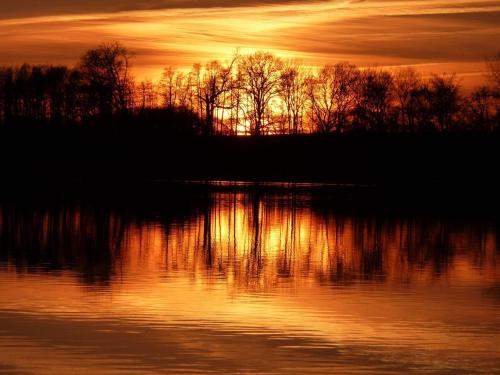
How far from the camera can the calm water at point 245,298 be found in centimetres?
1294

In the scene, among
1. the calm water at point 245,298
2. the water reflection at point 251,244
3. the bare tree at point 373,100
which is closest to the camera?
the calm water at point 245,298

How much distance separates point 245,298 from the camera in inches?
699

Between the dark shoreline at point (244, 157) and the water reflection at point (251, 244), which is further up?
the dark shoreline at point (244, 157)

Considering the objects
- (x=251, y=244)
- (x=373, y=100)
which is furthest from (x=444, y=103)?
(x=251, y=244)

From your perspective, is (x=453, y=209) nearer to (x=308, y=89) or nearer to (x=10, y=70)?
(x=308, y=89)

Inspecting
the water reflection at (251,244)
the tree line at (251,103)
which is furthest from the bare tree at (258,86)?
the water reflection at (251,244)

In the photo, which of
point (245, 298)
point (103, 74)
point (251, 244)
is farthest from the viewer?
point (103, 74)

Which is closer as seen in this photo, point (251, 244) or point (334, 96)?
point (251, 244)

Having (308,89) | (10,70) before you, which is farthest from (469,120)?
(10,70)

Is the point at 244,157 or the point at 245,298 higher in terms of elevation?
the point at 244,157

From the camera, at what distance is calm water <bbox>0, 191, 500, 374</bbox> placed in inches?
509

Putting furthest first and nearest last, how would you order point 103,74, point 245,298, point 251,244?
point 103,74
point 251,244
point 245,298

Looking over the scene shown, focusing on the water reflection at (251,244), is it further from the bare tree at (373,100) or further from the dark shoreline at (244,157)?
the bare tree at (373,100)

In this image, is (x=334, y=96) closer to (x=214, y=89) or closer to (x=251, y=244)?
(x=214, y=89)
